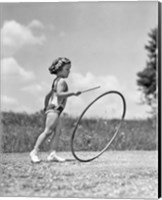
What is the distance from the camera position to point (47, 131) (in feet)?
15.2

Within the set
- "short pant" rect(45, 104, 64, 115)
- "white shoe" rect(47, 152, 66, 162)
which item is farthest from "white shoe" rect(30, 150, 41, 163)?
"short pant" rect(45, 104, 64, 115)

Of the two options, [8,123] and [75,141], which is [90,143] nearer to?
[75,141]

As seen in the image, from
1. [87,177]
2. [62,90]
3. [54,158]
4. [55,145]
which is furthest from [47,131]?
[87,177]

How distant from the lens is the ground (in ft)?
14.3

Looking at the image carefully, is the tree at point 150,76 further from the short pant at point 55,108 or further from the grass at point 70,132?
the short pant at point 55,108

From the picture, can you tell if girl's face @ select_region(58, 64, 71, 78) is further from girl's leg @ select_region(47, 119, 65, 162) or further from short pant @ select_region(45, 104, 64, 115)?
girl's leg @ select_region(47, 119, 65, 162)

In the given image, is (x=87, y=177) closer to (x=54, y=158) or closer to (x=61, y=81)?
(x=54, y=158)

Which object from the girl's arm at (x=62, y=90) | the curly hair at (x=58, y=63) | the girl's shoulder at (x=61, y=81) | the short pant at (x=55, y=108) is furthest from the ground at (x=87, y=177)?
the curly hair at (x=58, y=63)

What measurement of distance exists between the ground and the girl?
79 mm

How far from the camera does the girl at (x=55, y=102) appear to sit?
461 centimetres

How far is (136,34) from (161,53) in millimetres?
306

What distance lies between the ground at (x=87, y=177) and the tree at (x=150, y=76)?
0.50 metres

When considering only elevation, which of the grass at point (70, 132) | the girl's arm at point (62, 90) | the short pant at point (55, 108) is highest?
the girl's arm at point (62, 90)

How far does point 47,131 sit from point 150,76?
1144 millimetres
